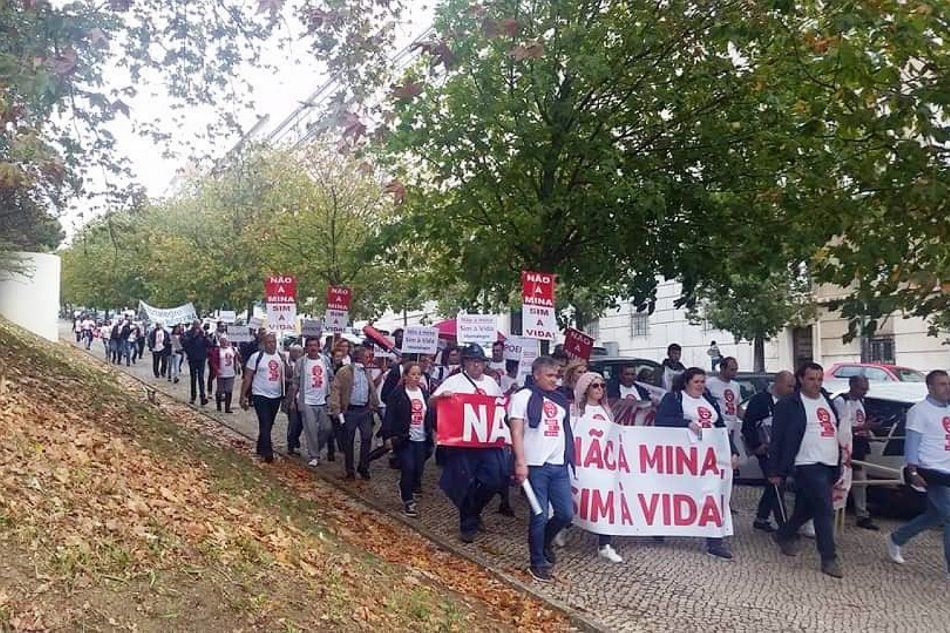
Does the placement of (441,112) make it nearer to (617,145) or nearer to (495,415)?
(617,145)

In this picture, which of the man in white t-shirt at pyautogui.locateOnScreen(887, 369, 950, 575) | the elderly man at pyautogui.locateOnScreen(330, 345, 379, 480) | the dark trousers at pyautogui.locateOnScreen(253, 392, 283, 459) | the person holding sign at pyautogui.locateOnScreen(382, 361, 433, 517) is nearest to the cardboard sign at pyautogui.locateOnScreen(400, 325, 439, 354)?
the elderly man at pyautogui.locateOnScreen(330, 345, 379, 480)

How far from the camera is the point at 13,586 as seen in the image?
13.9 ft

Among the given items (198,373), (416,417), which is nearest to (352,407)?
(416,417)

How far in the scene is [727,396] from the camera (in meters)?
11.5

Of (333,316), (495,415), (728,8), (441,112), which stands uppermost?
(728,8)

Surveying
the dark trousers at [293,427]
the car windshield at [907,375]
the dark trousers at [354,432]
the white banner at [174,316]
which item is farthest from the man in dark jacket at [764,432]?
the white banner at [174,316]

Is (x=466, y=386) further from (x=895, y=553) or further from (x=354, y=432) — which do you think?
(x=895, y=553)

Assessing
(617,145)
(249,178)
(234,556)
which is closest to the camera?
(234,556)

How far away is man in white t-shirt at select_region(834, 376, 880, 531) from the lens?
9.85 m

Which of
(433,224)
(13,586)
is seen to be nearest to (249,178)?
(433,224)

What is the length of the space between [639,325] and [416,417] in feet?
86.6

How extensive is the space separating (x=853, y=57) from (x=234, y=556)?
19.2 ft

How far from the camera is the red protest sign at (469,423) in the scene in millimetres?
8672

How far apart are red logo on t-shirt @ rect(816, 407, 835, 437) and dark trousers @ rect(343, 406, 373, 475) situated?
18.4ft
